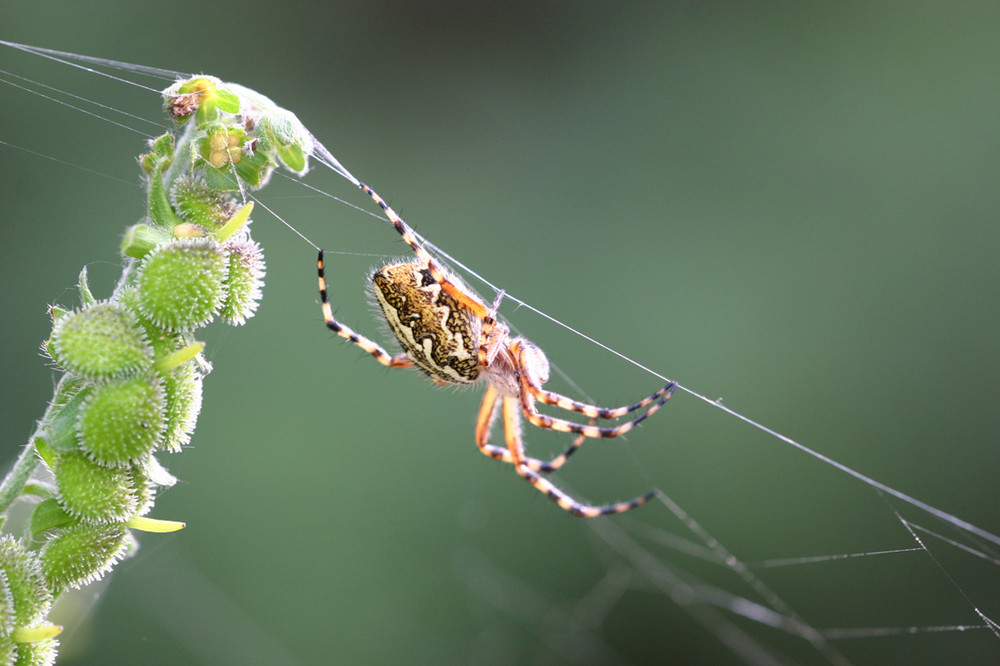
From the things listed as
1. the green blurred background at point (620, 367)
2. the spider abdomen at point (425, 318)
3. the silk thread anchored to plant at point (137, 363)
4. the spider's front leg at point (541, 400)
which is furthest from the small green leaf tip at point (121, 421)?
the green blurred background at point (620, 367)

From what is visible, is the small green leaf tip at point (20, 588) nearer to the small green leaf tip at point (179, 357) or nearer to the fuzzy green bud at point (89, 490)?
the fuzzy green bud at point (89, 490)

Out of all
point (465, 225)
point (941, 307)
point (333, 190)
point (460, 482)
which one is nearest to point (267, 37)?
point (333, 190)

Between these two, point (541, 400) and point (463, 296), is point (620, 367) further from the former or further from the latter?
point (463, 296)

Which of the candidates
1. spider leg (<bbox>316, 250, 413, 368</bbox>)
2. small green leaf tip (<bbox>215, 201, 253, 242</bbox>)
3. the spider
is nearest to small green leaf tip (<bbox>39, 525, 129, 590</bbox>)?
small green leaf tip (<bbox>215, 201, 253, 242</bbox>)

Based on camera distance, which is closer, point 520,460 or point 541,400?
point 541,400

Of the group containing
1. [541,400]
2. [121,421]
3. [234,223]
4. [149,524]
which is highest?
[234,223]

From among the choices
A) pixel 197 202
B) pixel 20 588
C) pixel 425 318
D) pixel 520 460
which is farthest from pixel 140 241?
pixel 520 460
